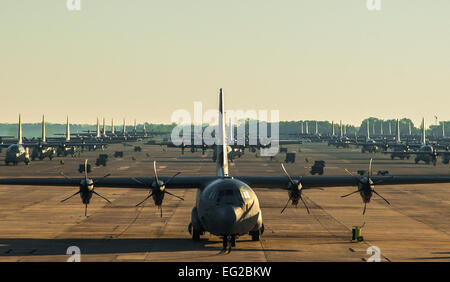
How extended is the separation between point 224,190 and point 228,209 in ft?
4.54

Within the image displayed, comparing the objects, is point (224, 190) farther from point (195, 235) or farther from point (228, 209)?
point (195, 235)

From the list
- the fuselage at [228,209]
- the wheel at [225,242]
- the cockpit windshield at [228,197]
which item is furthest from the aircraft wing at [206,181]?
the wheel at [225,242]

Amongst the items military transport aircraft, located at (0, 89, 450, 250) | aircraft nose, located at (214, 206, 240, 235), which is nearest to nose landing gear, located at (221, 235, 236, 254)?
military transport aircraft, located at (0, 89, 450, 250)

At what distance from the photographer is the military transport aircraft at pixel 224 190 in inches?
1161

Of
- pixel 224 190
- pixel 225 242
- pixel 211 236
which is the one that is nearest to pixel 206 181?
pixel 211 236

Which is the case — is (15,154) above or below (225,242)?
above

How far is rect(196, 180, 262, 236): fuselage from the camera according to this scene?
95.4 feet

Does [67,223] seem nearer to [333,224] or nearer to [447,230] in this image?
[333,224]

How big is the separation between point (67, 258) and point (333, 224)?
20.0 meters

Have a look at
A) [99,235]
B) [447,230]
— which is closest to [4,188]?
[99,235]

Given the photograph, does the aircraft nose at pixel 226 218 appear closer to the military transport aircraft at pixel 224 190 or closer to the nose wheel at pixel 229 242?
the military transport aircraft at pixel 224 190

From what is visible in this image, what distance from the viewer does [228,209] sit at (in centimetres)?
2900

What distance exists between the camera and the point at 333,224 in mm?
41531

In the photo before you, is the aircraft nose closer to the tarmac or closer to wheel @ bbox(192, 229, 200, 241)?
the tarmac
